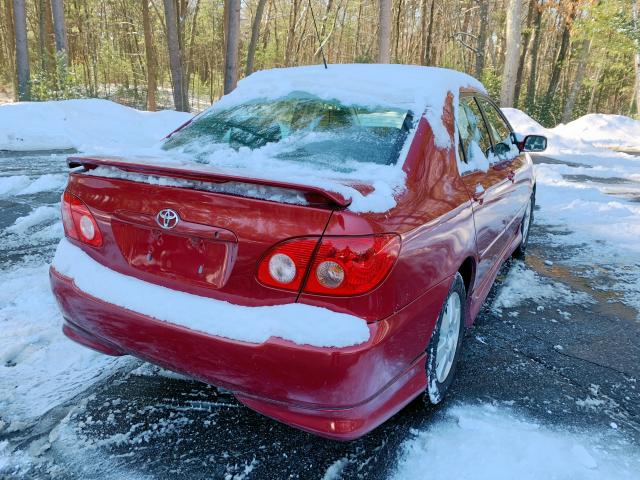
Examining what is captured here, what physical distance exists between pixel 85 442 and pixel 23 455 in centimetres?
23

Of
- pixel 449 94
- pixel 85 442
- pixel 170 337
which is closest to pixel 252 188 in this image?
pixel 170 337

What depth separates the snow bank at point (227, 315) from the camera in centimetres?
174

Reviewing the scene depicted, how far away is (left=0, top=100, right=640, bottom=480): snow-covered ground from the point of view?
2.16m

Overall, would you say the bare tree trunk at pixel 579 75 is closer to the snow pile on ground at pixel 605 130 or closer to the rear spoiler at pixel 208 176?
the snow pile on ground at pixel 605 130

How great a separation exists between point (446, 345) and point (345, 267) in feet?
3.59

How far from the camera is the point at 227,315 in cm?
186

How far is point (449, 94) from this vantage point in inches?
115

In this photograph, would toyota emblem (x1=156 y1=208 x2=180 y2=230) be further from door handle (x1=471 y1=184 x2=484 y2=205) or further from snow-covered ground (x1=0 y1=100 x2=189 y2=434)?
door handle (x1=471 y1=184 x2=484 y2=205)

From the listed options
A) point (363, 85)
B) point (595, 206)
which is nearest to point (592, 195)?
point (595, 206)

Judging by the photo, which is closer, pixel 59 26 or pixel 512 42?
pixel 59 26

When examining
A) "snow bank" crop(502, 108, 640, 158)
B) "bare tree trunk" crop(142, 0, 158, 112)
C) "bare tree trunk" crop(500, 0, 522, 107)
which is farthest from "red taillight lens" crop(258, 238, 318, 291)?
"bare tree trunk" crop(142, 0, 158, 112)

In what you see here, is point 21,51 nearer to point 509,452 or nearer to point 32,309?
point 32,309

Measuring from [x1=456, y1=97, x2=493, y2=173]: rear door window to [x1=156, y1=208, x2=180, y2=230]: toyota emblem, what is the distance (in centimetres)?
157

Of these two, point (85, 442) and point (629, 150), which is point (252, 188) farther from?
Result: point (629, 150)
